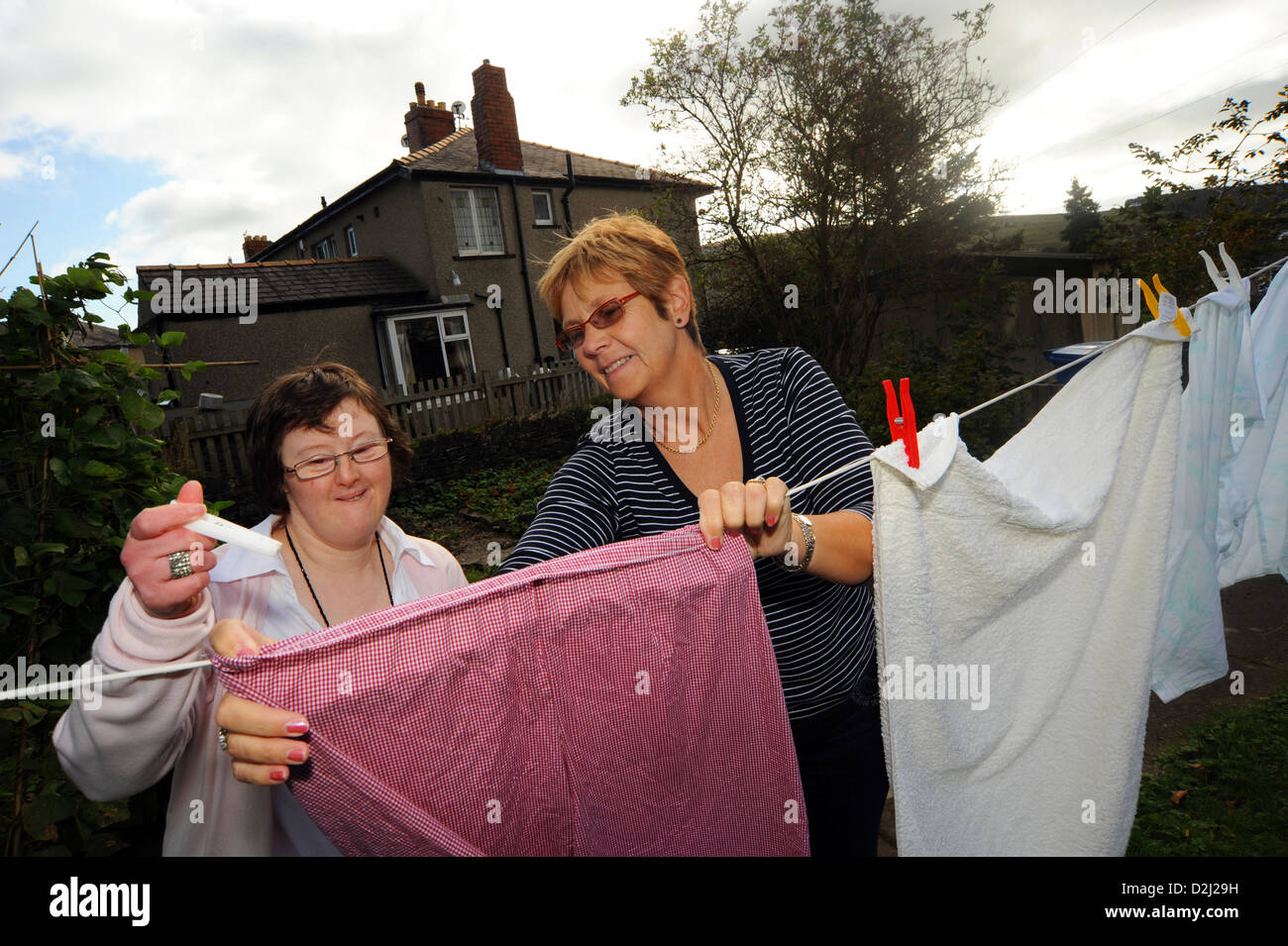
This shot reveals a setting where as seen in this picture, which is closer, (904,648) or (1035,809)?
(904,648)

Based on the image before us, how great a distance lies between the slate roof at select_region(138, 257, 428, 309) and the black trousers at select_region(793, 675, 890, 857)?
16039 mm

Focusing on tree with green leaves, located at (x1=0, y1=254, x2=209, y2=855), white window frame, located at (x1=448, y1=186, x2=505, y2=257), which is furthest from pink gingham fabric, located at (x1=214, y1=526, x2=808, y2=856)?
white window frame, located at (x1=448, y1=186, x2=505, y2=257)

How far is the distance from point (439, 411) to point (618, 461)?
33.0ft

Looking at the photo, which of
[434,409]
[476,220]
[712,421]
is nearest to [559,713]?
[712,421]

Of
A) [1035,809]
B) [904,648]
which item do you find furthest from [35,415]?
[1035,809]

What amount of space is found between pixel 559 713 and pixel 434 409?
34.4 feet

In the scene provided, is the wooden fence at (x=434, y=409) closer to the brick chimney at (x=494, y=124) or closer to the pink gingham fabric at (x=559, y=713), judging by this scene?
the brick chimney at (x=494, y=124)

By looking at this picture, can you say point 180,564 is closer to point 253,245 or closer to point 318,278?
point 318,278

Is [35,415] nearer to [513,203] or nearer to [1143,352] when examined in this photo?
[1143,352]

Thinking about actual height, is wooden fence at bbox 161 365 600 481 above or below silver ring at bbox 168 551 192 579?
above

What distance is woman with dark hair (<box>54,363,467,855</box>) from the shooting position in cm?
124

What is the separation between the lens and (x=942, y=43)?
942 centimetres

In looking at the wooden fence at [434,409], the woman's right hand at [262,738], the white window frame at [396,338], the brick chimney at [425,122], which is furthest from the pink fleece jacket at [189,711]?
the brick chimney at [425,122]

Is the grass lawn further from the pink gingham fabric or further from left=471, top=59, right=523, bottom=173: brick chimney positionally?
left=471, top=59, right=523, bottom=173: brick chimney
